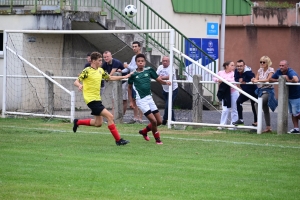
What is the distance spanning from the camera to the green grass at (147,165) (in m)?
9.49

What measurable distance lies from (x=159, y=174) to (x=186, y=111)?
10.0 m

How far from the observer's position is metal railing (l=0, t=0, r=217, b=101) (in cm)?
2403

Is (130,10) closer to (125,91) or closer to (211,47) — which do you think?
(125,91)

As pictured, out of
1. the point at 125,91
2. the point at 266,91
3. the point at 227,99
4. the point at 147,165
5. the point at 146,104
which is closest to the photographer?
the point at 147,165

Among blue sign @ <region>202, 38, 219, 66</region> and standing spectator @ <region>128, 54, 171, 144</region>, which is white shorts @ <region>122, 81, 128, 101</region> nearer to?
standing spectator @ <region>128, 54, 171, 144</region>

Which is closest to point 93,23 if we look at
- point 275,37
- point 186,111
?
point 186,111

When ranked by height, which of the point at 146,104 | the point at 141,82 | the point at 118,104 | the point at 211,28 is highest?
the point at 211,28

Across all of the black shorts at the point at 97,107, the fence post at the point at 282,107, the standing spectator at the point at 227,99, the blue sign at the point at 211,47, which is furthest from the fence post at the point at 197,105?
the blue sign at the point at 211,47

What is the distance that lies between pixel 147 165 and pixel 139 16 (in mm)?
14337

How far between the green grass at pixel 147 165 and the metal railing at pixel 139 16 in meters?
7.13

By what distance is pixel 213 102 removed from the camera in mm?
25906

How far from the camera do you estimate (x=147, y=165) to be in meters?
11.8

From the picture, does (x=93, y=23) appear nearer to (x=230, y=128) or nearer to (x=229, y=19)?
(x=230, y=128)

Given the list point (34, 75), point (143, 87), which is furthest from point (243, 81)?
point (34, 75)
